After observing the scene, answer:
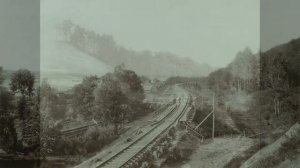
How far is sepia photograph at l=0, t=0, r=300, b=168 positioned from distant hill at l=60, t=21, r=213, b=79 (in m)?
0.01

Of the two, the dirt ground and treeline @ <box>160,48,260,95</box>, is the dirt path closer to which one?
the dirt ground

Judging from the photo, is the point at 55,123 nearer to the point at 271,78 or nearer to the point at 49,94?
the point at 49,94

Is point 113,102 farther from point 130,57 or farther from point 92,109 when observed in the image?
point 130,57

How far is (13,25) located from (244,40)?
323cm

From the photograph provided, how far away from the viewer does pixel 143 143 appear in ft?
17.6

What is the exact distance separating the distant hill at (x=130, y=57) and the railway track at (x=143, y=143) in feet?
1.49

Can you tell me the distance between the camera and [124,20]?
5.41 m

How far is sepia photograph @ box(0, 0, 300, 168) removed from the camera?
17.2 feet

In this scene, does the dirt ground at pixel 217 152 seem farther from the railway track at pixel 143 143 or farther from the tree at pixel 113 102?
the tree at pixel 113 102

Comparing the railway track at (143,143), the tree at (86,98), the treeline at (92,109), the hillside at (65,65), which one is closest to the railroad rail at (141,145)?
the railway track at (143,143)

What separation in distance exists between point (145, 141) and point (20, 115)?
182 cm

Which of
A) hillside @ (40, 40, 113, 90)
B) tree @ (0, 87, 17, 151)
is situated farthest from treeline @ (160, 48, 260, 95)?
tree @ (0, 87, 17, 151)

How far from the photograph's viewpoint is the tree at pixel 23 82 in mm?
5414

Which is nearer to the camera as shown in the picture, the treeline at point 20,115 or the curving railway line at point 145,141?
the curving railway line at point 145,141
